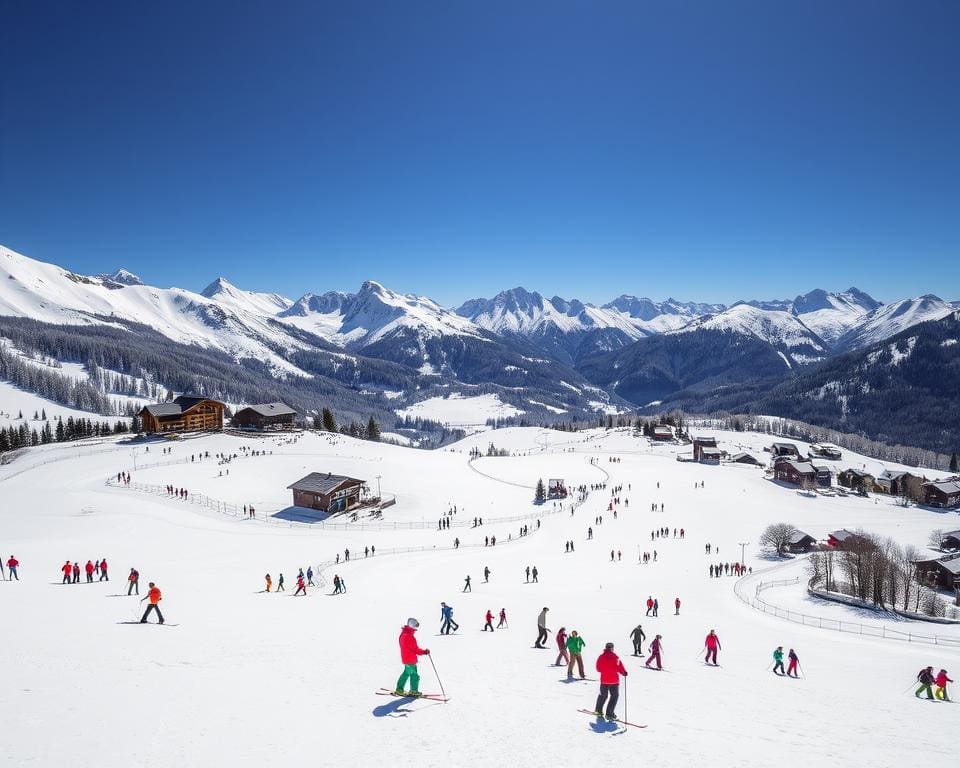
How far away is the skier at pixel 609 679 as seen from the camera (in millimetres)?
11766

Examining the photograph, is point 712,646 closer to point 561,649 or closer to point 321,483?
point 561,649

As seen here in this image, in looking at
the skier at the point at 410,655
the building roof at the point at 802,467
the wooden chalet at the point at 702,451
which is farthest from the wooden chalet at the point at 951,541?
the skier at the point at 410,655

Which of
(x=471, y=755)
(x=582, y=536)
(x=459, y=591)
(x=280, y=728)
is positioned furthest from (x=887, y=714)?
(x=582, y=536)

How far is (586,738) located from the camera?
11.0m

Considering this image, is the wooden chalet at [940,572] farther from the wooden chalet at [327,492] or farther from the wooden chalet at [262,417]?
the wooden chalet at [262,417]

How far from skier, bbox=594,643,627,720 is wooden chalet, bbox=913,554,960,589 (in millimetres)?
50421

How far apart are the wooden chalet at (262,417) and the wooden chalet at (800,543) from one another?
257 ft

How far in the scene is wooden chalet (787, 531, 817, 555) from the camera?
53.1m

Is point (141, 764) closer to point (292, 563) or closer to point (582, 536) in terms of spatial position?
point (292, 563)

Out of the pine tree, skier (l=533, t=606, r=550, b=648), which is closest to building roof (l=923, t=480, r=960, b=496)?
the pine tree

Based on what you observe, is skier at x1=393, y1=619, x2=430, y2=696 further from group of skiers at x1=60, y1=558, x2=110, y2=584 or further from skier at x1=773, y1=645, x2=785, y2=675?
group of skiers at x1=60, y1=558, x2=110, y2=584

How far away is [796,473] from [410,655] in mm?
97481

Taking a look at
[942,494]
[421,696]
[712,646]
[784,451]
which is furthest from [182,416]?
[784,451]

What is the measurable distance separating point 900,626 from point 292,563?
38.9 metres
